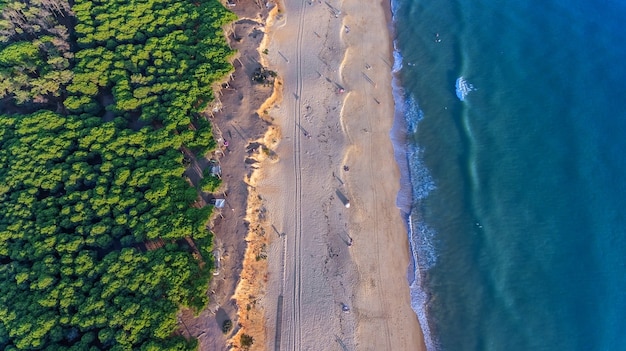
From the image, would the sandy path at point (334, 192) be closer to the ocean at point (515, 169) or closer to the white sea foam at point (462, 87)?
the ocean at point (515, 169)

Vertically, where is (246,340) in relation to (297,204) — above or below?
below

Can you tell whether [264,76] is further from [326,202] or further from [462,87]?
[462,87]

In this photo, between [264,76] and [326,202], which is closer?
[326,202]

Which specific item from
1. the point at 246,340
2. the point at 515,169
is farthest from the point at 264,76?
the point at 515,169

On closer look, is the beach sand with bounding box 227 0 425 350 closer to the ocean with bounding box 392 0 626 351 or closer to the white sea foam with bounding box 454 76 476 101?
the ocean with bounding box 392 0 626 351

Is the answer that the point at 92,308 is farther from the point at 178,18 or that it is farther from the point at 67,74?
the point at 178,18

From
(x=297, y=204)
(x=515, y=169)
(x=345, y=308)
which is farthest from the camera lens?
(x=515, y=169)

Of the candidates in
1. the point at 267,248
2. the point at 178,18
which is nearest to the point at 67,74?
the point at 178,18
